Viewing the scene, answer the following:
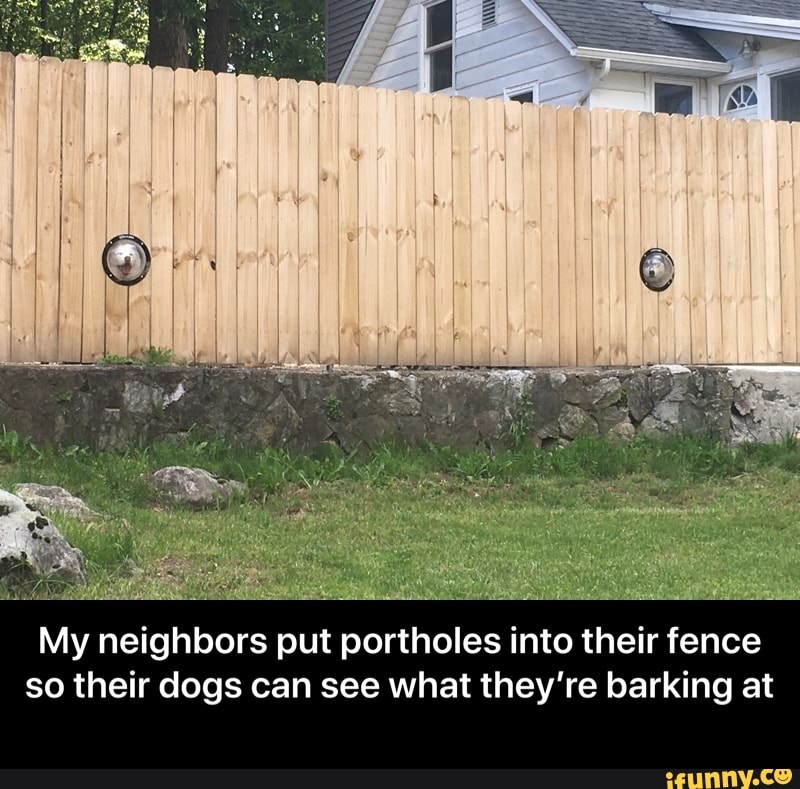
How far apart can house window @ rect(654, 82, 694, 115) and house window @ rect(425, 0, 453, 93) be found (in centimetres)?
285

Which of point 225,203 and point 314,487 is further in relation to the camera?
point 225,203

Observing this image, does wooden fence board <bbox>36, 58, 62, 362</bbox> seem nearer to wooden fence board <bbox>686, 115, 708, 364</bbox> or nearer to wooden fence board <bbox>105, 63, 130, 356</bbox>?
wooden fence board <bbox>105, 63, 130, 356</bbox>

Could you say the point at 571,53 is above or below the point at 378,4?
below

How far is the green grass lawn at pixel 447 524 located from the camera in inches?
194

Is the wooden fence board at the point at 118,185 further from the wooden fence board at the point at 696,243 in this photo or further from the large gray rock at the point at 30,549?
the wooden fence board at the point at 696,243

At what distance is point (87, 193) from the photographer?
7160mm

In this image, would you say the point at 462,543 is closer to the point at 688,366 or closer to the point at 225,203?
the point at 225,203

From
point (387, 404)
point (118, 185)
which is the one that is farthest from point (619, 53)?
point (118, 185)

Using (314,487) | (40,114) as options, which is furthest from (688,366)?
(40,114)

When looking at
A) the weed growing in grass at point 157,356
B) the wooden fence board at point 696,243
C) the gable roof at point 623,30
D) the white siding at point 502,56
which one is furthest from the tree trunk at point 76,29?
the weed growing in grass at point 157,356

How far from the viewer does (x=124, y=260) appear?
23.5 ft

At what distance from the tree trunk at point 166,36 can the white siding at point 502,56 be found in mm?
3511

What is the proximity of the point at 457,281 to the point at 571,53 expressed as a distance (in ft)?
20.2

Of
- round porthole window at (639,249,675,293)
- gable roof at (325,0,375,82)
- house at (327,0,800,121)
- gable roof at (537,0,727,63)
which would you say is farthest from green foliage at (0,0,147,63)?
round porthole window at (639,249,675,293)
